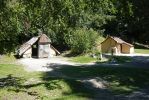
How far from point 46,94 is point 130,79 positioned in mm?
9328

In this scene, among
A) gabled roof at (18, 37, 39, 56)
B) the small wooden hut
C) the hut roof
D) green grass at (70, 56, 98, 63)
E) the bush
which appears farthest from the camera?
the small wooden hut

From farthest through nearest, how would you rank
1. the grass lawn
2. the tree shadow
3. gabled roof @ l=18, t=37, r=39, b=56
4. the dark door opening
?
the dark door opening
gabled roof @ l=18, t=37, r=39, b=56
the tree shadow
the grass lawn

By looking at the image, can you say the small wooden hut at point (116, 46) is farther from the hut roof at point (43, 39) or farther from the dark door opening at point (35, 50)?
the dark door opening at point (35, 50)

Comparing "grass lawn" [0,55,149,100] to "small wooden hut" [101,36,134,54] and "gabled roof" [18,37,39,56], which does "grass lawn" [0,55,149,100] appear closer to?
"gabled roof" [18,37,39,56]

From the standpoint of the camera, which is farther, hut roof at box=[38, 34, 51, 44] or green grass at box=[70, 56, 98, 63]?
hut roof at box=[38, 34, 51, 44]

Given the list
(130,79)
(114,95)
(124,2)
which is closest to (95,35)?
(130,79)

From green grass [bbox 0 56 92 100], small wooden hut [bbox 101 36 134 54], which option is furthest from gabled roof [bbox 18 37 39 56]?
green grass [bbox 0 56 92 100]

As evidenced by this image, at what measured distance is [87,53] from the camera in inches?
1975

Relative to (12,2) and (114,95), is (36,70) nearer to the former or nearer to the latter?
(114,95)

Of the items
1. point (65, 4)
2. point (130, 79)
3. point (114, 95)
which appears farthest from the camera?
point (130, 79)

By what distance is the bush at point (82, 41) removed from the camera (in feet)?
164

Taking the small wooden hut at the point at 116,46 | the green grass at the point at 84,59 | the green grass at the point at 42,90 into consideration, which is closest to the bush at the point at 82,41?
the green grass at the point at 84,59

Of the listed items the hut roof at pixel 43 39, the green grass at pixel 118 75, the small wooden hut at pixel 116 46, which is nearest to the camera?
the green grass at pixel 118 75

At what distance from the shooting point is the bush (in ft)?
164
